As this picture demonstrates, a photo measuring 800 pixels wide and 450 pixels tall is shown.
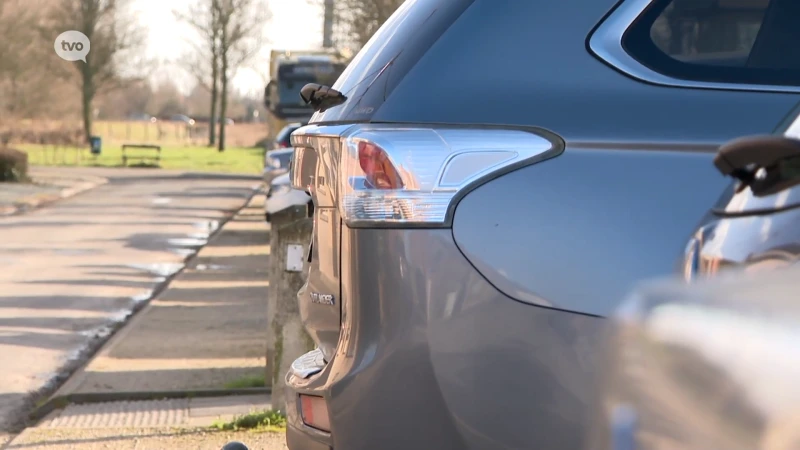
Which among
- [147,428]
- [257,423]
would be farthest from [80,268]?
[257,423]

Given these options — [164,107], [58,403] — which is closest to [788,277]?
[58,403]

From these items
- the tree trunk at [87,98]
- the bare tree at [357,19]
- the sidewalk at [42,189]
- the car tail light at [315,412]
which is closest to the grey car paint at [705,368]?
the car tail light at [315,412]

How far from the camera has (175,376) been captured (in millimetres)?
7605

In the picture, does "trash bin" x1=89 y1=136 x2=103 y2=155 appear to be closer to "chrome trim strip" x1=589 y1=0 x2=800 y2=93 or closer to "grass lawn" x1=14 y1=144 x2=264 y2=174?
"grass lawn" x1=14 y1=144 x2=264 y2=174

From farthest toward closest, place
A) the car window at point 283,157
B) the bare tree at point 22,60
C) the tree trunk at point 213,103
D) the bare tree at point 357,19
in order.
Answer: the tree trunk at point 213,103
the bare tree at point 22,60
the car window at point 283,157
the bare tree at point 357,19

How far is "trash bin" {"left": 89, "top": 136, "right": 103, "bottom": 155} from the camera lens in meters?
45.4

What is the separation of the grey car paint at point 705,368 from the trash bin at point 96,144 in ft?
149

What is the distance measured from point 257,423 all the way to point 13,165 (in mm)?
26759

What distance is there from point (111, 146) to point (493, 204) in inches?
2005

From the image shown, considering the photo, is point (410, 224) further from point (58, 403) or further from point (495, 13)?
point (58, 403)

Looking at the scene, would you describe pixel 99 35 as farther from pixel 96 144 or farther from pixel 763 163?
pixel 763 163

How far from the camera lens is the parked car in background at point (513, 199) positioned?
2.87 metres

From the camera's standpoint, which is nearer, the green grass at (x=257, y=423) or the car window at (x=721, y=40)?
the car window at (x=721, y=40)

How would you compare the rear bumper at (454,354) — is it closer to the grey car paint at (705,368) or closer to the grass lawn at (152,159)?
the grey car paint at (705,368)
